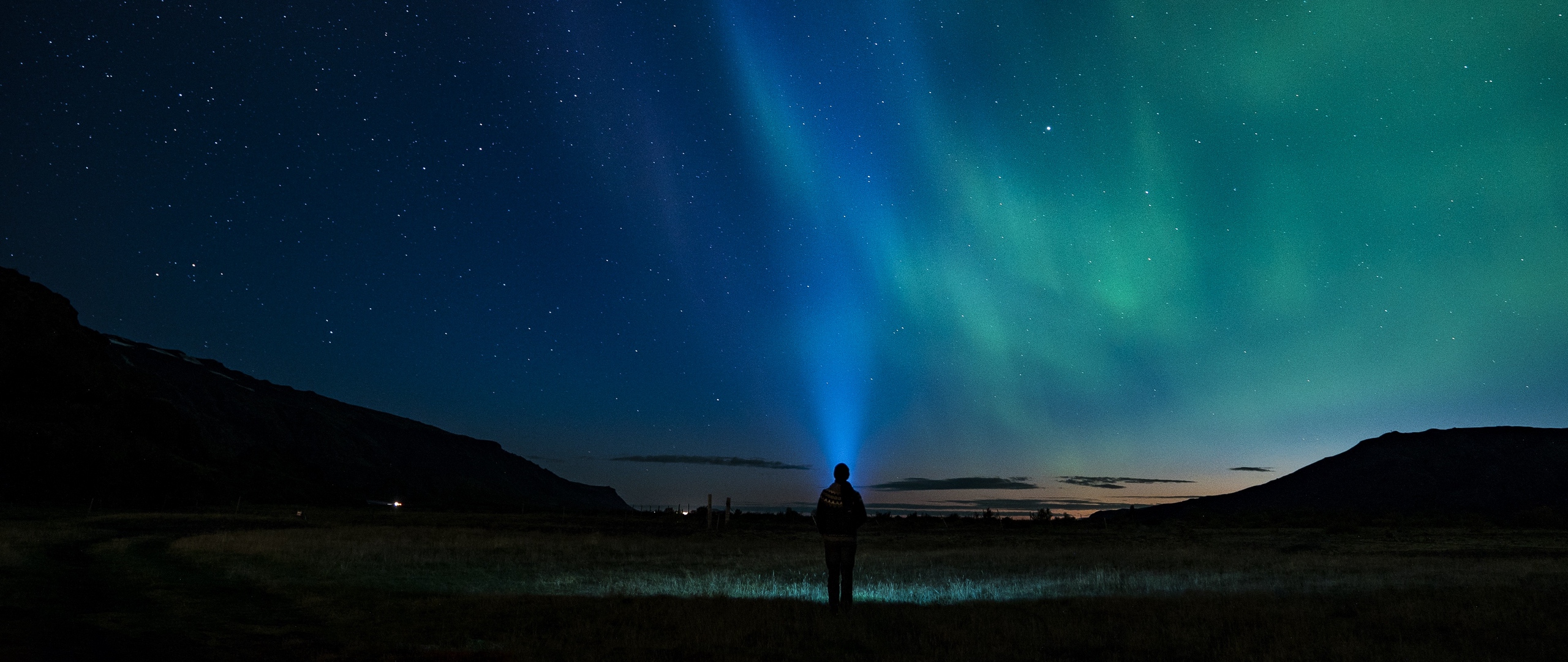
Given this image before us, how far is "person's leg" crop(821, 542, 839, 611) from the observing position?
12.7 metres

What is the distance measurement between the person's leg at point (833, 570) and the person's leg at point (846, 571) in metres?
0.07

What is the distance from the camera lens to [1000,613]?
13.2 meters

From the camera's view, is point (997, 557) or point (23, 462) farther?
point (23, 462)

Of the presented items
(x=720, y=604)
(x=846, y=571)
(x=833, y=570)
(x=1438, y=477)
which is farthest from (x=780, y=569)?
(x=1438, y=477)

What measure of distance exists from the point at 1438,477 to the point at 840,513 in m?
203

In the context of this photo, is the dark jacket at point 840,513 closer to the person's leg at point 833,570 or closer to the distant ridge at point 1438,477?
the person's leg at point 833,570

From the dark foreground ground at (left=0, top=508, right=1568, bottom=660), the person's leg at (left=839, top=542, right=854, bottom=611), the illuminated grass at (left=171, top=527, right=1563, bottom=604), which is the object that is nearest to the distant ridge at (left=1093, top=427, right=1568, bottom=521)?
the illuminated grass at (left=171, top=527, right=1563, bottom=604)

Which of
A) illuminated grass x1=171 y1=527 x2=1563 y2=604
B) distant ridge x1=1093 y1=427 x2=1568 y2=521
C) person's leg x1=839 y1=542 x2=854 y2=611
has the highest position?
distant ridge x1=1093 y1=427 x2=1568 y2=521

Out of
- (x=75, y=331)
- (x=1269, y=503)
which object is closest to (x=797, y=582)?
(x=75, y=331)

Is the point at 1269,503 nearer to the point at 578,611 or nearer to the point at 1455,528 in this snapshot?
the point at 1455,528

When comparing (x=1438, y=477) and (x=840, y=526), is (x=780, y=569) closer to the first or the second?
(x=840, y=526)

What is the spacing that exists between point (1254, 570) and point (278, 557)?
83.8 feet

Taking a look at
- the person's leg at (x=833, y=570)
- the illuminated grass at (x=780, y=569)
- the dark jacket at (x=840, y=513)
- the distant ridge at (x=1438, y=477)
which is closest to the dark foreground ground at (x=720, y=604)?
the illuminated grass at (x=780, y=569)

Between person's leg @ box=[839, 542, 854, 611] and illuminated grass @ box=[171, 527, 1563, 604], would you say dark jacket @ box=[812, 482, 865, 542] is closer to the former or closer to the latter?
person's leg @ box=[839, 542, 854, 611]
